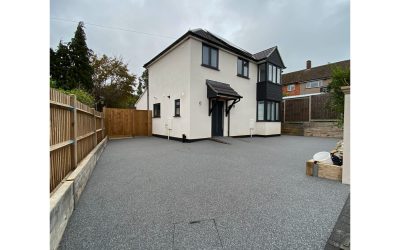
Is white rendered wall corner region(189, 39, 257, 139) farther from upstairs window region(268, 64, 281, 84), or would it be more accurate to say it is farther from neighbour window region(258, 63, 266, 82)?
upstairs window region(268, 64, 281, 84)

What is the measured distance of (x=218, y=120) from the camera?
34.2 feet

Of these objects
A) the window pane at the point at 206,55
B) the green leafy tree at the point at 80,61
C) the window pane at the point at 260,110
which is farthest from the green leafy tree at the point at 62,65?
the window pane at the point at 260,110

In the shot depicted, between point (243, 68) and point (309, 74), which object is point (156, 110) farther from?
point (309, 74)

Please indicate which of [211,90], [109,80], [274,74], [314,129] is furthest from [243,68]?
[109,80]

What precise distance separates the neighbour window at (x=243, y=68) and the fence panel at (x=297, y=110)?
5.95m

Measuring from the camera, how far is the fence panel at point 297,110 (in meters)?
14.2

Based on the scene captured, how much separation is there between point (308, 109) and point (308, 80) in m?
13.0

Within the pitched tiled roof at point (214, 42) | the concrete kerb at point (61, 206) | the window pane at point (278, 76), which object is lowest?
the concrete kerb at point (61, 206)

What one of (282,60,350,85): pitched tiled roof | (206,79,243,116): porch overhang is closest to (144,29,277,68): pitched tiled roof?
(206,79,243,116): porch overhang

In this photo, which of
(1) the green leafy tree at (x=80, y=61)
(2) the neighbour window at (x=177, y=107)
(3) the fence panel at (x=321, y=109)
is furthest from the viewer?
(1) the green leafy tree at (x=80, y=61)

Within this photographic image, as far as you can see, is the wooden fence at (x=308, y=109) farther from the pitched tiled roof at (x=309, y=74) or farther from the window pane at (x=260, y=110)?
the pitched tiled roof at (x=309, y=74)
